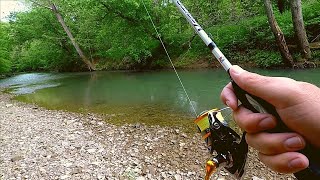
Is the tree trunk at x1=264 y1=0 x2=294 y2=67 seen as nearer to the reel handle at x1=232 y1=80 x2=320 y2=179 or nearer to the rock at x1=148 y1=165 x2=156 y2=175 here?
the rock at x1=148 y1=165 x2=156 y2=175

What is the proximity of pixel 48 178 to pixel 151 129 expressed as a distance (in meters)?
2.51

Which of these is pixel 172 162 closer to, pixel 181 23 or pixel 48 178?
pixel 48 178

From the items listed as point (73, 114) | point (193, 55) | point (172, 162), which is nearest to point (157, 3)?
point (193, 55)

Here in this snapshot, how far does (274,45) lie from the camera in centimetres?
1499

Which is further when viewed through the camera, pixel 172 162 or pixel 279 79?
pixel 172 162

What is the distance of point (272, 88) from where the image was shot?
1047mm

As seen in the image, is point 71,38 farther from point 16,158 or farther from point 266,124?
point 266,124

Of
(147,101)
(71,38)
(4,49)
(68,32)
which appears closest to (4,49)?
(4,49)

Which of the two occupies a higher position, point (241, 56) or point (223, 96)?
point (223, 96)

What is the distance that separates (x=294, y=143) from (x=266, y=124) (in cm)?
13

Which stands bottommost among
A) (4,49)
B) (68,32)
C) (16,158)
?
(16,158)

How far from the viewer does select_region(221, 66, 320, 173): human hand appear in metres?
1.02

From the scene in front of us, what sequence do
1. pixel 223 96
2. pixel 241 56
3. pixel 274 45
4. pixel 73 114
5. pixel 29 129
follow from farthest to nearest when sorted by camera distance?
pixel 241 56 → pixel 274 45 → pixel 73 114 → pixel 29 129 → pixel 223 96

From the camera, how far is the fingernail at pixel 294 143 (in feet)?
3.38
